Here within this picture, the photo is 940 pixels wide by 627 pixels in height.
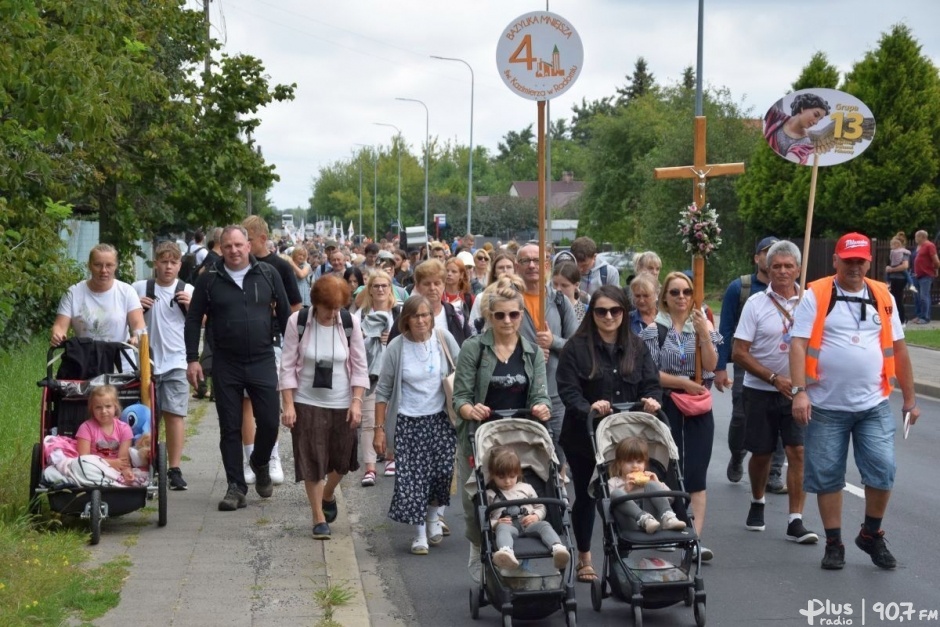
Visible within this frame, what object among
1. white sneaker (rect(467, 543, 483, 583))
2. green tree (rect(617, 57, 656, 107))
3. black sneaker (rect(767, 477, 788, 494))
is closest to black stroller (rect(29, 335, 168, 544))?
white sneaker (rect(467, 543, 483, 583))

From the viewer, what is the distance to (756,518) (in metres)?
9.09

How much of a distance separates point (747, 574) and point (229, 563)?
10.2ft

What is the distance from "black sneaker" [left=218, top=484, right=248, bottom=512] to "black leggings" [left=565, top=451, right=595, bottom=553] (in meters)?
2.96

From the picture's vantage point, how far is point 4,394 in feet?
43.2

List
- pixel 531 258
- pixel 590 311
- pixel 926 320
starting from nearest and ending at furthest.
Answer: pixel 590 311
pixel 531 258
pixel 926 320

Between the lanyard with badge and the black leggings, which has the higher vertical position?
the lanyard with badge

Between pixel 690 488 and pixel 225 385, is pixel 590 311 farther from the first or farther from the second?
pixel 225 385

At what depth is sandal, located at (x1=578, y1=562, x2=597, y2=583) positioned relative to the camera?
7.48 meters

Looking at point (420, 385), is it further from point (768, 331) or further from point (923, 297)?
point (923, 297)

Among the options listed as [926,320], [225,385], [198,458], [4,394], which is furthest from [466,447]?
[926,320]

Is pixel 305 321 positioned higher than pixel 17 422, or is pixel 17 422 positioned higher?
pixel 305 321

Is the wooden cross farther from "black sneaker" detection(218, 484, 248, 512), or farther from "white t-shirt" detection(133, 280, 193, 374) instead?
"white t-shirt" detection(133, 280, 193, 374)

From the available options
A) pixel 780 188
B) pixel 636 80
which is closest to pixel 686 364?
pixel 780 188

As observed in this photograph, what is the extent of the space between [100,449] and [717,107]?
43002 mm
